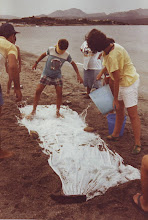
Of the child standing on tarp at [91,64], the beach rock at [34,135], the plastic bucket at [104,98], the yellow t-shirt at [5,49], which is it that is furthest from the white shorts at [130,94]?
the child standing on tarp at [91,64]

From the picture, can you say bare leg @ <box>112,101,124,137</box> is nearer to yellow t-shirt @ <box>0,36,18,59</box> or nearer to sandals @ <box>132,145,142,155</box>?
sandals @ <box>132,145,142,155</box>

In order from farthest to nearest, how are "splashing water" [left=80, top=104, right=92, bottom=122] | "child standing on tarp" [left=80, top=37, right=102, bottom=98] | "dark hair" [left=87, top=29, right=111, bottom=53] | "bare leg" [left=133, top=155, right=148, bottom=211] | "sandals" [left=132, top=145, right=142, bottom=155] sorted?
"child standing on tarp" [left=80, top=37, right=102, bottom=98] < "splashing water" [left=80, top=104, right=92, bottom=122] < "sandals" [left=132, top=145, right=142, bottom=155] < "dark hair" [left=87, top=29, right=111, bottom=53] < "bare leg" [left=133, top=155, right=148, bottom=211]

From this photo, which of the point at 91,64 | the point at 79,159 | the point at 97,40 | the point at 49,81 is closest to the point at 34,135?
the point at 79,159

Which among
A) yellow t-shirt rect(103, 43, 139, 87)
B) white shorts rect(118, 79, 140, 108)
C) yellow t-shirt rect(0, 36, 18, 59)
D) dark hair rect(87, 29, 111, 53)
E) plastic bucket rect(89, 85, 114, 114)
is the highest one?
dark hair rect(87, 29, 111, 53)

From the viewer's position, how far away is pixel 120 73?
289 cm

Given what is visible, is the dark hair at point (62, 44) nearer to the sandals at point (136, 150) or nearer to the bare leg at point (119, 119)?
the bare leg at point (119, 119)

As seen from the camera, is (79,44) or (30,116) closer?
(30,116)

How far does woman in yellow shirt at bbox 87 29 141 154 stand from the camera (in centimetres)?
270

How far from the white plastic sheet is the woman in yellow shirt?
17.1 inches

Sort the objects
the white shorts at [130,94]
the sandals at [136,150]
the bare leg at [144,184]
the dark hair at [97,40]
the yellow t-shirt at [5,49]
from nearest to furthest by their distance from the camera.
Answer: the bare leg at [144,184]
the yellow t-shirt at [5,49]
the dark hair at [97,40]
the white shorts at [130,94]
the sandals at [136,150]

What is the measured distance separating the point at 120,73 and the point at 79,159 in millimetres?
1104

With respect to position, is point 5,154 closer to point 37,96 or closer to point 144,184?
point 37,96

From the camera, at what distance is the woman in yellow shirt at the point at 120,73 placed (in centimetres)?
270

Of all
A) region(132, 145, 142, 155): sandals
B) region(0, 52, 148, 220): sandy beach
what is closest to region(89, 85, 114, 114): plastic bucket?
region(0, 52, 148, 220): sandy beach
